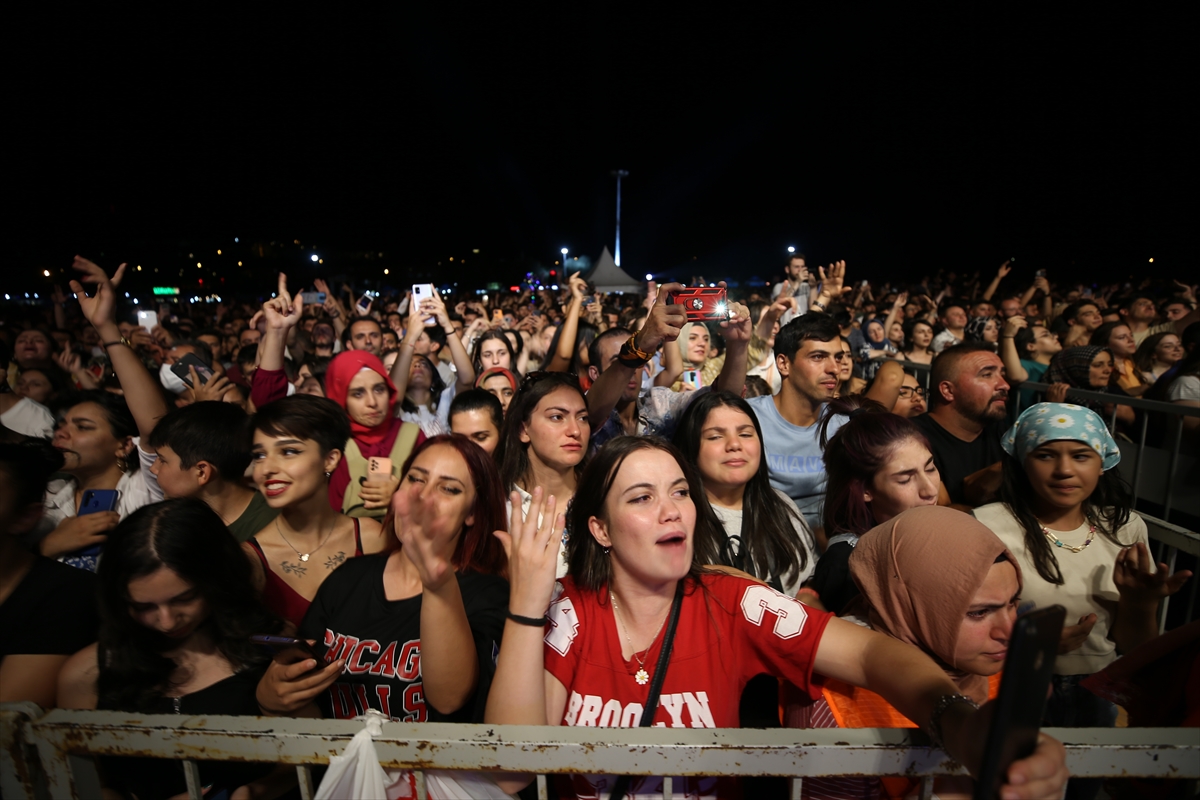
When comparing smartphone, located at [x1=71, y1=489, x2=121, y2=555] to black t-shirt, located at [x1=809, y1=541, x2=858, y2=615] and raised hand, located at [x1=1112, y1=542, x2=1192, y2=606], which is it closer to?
black t-shirt, located at [x1=809, y1=541, x2=858, y2=615]

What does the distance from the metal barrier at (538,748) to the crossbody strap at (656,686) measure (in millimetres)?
302

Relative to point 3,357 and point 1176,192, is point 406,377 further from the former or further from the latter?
point 1176,192

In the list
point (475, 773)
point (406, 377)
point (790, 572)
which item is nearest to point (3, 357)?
point (406, 377)

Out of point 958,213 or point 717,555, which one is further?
point 958,213

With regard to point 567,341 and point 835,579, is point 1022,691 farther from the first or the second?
point 567,341

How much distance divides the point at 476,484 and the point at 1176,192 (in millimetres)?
28995

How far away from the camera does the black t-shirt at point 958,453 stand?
140 inches

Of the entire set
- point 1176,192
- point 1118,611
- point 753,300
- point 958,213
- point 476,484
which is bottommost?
point 1118,611

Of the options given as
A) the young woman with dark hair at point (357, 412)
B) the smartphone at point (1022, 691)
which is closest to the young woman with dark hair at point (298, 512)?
the young woman with dark hair at point (357, 412)

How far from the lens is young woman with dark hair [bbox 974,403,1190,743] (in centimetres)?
230

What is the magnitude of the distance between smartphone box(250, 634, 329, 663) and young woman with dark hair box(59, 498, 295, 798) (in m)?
0.17

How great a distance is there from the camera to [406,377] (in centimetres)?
473

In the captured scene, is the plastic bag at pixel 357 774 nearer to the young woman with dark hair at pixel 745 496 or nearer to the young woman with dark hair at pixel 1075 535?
the young woman with dark hair at pixel 745 496

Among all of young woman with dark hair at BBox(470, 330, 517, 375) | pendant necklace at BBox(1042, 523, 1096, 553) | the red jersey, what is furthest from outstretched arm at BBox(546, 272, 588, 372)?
pendant necklace at BBox(1042, 523, 1096, 553)
